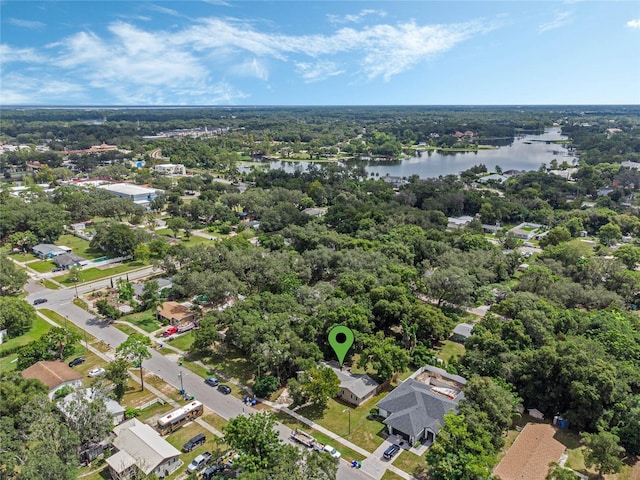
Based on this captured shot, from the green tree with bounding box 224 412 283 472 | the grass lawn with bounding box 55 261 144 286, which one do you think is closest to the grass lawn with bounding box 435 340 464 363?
the green tree with bounding box 224 412 283 472

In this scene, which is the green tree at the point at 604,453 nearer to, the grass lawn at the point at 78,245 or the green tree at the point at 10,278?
the green tree at the point at 10,278

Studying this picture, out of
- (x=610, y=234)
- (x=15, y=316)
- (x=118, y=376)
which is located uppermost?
(x=610, y=234)

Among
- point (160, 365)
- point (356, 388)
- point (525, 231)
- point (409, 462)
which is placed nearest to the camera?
point (409, 462)

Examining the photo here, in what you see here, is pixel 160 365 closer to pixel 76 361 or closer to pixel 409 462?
pixel 76 361

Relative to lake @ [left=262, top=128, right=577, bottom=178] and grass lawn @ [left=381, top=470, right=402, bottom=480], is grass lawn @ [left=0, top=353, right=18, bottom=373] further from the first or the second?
lake @ [left=262, top=128, right=577, bottom=178]

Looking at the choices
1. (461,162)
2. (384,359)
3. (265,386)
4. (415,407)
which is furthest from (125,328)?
(461,162)

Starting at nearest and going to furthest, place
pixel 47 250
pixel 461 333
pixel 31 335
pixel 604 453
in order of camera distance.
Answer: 1. pixel 604 453
2. pixel 461 333
3. pixel 31 335
4. pixel 47 250

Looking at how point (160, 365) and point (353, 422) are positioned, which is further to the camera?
point (160, 365)

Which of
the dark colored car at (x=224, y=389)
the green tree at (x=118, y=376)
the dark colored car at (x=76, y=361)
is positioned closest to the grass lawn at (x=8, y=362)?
the dark colored car at (x=76, y=361)
